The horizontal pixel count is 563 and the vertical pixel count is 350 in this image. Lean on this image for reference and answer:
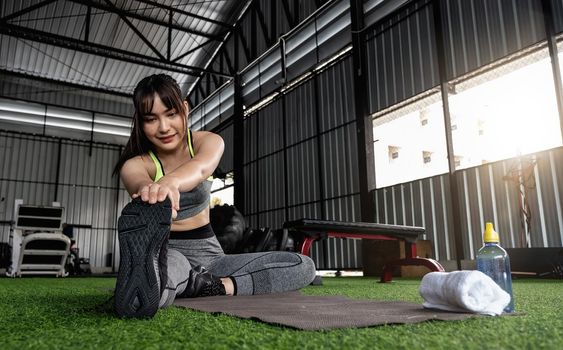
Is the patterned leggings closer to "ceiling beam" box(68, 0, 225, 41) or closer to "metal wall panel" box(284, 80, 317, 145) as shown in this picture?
"metal wall panel" box(284, 80, 317, 145)

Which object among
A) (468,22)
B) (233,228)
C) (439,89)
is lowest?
(233,228)

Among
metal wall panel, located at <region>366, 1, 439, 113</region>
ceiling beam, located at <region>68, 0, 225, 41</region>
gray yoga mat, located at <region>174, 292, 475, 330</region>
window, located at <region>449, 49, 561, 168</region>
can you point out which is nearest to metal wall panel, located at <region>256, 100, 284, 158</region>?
ceiling beam, located at <region>68, 0, 225, 41</region>

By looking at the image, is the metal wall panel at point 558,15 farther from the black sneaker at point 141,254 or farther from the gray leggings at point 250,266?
the black sneaker at point 141,254

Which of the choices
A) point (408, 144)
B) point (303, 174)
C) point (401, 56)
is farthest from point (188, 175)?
point (408, 144)

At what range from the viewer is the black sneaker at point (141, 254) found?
98cm

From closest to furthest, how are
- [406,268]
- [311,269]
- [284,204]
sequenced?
[311,269] < [406,268] < [284,204]

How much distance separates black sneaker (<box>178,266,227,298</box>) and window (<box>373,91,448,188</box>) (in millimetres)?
5613

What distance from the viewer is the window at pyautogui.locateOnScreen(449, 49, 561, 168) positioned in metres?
4.82

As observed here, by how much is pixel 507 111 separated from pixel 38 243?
23.7ft

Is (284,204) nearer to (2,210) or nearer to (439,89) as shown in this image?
(439,89)

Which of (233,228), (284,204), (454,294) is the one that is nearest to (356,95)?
(284,204)

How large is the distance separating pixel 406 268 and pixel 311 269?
348cm

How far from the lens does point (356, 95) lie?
6.64 meters

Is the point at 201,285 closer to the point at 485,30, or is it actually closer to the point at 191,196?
the point at 191,196
